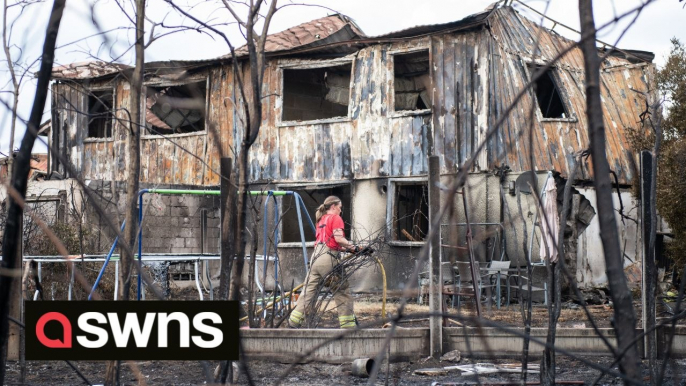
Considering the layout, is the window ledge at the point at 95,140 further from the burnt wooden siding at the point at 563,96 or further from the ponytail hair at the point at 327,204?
the ponytail hair at the point at 327,204

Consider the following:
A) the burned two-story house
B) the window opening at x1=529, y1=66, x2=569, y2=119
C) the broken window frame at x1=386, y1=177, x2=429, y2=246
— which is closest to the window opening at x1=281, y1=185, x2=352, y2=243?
the burned two-story house

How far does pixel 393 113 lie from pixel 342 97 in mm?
1591

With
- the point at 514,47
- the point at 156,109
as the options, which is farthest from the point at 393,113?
the point at 156,109

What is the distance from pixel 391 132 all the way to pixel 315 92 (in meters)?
3.31

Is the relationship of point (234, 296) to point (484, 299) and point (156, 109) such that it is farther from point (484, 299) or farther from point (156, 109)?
point (156, 109)

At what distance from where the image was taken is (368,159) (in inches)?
623

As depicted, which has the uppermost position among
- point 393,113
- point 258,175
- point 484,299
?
point 393,113

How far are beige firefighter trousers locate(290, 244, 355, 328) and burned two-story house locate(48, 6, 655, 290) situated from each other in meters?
5.58

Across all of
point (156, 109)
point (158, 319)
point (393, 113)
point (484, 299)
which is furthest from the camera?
point (156, 109)

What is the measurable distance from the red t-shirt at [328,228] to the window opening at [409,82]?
26.4 feet

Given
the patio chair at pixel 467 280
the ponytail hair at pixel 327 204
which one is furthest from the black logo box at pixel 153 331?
the ponytail hair at pixel 327 204

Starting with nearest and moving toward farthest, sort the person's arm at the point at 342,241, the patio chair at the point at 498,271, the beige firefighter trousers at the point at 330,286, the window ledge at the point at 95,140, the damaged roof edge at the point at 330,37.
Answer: the beige firefighter trousers at the point at 330,286, the person's arm at the point at 342,241, the patio chair at the point at 498,271, the damaged roof edge at the point at 330,37, the window ledge at the point at 95,140

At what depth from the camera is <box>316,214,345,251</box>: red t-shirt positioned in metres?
8.37

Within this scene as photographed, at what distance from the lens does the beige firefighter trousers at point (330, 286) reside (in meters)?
8.04
